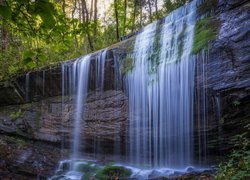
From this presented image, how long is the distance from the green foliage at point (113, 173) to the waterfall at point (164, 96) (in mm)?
798

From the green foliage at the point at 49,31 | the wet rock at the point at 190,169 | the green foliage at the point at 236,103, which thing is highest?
the green foliage at the point at 49,31

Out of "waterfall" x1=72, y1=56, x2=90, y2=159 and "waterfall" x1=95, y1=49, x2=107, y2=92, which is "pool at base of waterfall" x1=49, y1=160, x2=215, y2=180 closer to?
"waterfall" x1=72, y1=56, x2=90, y2=159

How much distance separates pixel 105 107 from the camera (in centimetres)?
989

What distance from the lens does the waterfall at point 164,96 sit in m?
8.18

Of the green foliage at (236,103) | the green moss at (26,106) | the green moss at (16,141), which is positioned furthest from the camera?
the green moss at (26,106)

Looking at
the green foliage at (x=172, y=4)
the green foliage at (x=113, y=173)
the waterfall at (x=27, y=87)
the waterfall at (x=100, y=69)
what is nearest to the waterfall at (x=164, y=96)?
the green foliage at (x=113, y=173)

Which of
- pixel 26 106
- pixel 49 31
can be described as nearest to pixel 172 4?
pixel 26 106

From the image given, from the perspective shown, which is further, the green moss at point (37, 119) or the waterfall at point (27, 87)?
the waterfall at point (27, 87)

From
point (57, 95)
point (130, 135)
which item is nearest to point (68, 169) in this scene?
point (130, 135)

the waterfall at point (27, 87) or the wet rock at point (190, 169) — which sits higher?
the waterfall at point (27, 87)

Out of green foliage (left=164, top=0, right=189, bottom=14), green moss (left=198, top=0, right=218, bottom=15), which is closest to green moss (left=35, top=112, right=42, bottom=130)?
green moss (left=198, top=0, right=218, bottom=15)

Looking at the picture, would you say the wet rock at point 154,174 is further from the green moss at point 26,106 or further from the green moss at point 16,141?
the green moss at point 26,106

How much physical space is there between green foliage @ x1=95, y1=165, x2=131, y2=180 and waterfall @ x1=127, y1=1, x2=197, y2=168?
2.62 ft

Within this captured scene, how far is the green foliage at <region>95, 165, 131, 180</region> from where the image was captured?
8086 mm
